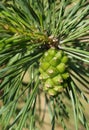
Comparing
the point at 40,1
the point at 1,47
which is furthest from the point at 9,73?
the point at 40,1

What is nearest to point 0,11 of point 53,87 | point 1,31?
point 1,31

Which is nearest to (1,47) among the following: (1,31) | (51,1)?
(1,31)

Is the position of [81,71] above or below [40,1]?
below

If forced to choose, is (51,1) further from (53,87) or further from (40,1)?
(53,87)

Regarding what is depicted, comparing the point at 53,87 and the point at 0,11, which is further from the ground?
the point at 0,11

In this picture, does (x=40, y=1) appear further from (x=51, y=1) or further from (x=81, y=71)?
(x=81, y=71)
